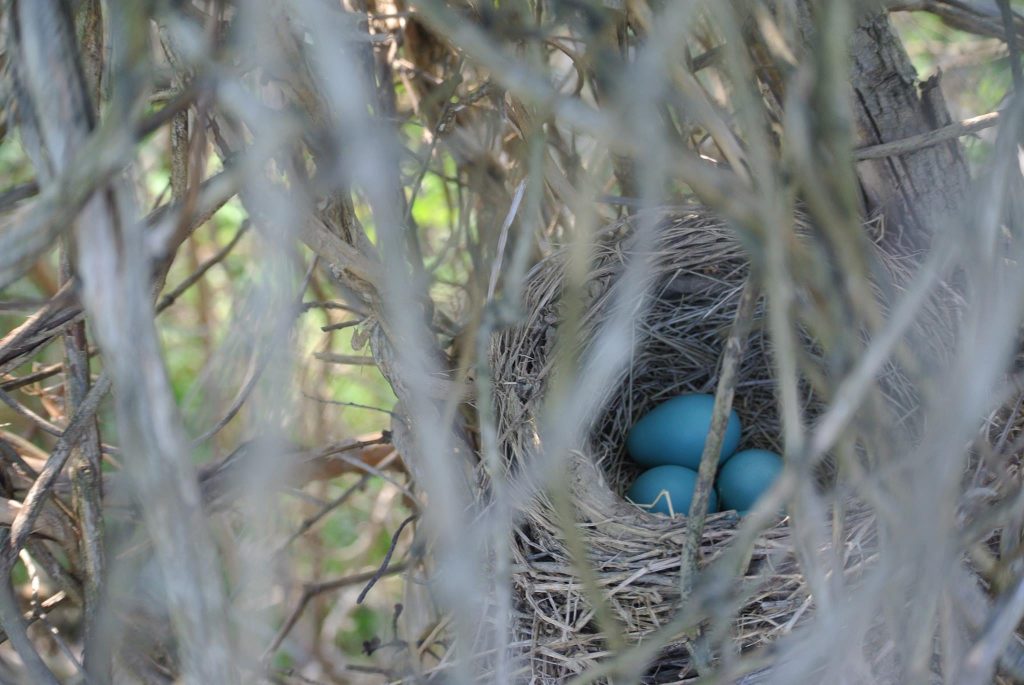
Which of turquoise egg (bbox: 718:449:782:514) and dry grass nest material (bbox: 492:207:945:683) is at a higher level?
dry grass nest material (bbox: 492:207:945:683)

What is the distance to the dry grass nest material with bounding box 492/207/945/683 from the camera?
0.92 meters

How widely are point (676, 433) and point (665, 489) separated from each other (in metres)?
0.11

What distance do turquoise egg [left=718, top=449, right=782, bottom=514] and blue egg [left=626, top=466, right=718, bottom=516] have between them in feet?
0.17

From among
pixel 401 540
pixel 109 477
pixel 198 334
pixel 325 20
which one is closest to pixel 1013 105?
pixel 325 20

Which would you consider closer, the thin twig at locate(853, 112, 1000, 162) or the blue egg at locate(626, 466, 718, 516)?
the thin twig at locate(853, 112, 1000, 162)

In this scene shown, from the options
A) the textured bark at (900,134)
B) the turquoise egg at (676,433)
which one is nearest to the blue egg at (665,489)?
the turquoise egg at (676,433)

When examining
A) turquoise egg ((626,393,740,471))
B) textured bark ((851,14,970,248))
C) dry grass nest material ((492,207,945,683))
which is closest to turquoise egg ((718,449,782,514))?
turquoise egg ((626,393,740,471))

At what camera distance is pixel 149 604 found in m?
1.17

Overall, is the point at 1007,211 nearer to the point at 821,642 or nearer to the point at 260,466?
the point at 821,642

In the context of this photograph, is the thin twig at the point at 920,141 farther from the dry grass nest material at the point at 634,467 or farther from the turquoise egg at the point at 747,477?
the turquoise egg at the point at 747,477

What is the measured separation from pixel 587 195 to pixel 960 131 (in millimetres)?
601

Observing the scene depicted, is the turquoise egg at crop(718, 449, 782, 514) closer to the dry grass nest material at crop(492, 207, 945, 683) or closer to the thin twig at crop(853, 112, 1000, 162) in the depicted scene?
the dry grass nest material at crop(492, 207, 945, 683)

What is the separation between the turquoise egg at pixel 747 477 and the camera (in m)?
1.29

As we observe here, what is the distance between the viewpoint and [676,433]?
135 cm
